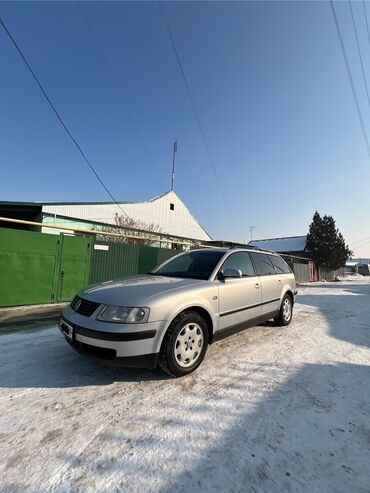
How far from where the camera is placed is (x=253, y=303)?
14.9ft

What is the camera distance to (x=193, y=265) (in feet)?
14.7

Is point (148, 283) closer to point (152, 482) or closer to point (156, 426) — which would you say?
point (156, 426)

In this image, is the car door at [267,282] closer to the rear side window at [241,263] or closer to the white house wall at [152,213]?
the rear side window at [241,263]

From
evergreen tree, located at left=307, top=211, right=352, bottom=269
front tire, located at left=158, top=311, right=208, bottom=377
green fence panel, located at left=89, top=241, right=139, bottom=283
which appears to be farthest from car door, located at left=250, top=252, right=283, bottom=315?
evergreen tree, located at left=307, top=211, right=352, bottom=269

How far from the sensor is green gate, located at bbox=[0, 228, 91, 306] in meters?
7.41

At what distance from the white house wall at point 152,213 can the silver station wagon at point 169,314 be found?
1725 cm

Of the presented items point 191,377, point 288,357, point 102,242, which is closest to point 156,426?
point 191,377

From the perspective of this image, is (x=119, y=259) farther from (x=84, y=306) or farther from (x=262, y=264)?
(x=84, y=306)

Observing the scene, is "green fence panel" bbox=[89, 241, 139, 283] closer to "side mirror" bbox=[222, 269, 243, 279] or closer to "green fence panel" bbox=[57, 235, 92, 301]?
"green fence panel" bbox=[57, 235, 92, 301]

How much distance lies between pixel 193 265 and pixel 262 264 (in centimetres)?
158

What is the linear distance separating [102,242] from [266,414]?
860 centimetres

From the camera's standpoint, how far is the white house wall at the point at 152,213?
20.9m

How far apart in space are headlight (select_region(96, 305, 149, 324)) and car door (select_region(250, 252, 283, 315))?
2.64 meters

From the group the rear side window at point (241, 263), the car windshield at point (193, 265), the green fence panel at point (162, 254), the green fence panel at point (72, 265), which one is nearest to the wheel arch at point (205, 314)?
the car windshield at point (193, 265)
